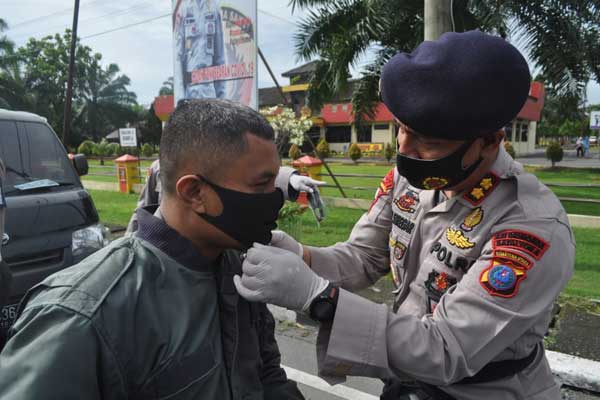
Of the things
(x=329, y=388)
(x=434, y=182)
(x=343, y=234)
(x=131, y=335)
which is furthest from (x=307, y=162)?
(x=131, y=335)

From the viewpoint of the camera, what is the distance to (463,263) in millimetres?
1525

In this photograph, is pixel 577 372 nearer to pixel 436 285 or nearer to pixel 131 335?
pixel 436 285

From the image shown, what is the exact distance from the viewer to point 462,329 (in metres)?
1.35

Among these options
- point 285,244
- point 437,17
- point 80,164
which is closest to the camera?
point 285,244

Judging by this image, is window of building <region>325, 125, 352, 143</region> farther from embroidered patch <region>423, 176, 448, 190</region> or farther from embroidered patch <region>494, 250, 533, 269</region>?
embroidered patch <region>494, 250, 533, 269</region>

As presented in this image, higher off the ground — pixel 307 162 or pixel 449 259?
pixel 449 259

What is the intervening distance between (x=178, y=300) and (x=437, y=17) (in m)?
4.07

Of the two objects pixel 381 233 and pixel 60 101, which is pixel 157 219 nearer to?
pixel 381 233

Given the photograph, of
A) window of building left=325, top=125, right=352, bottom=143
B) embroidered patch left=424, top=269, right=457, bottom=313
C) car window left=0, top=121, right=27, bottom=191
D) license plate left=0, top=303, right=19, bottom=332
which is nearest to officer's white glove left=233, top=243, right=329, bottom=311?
embroidered patch left=424, top=269, right=457, bottom=313

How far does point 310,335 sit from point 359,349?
109 inches

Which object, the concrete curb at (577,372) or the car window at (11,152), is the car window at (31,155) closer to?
the car window at (11,152)

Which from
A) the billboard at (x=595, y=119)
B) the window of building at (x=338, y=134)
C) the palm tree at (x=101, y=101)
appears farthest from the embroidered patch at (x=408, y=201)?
the palm tree at (x=101, y=101)

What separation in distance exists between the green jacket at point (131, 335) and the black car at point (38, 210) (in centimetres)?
213

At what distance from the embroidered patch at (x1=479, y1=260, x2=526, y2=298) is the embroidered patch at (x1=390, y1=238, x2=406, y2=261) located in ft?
1.47
